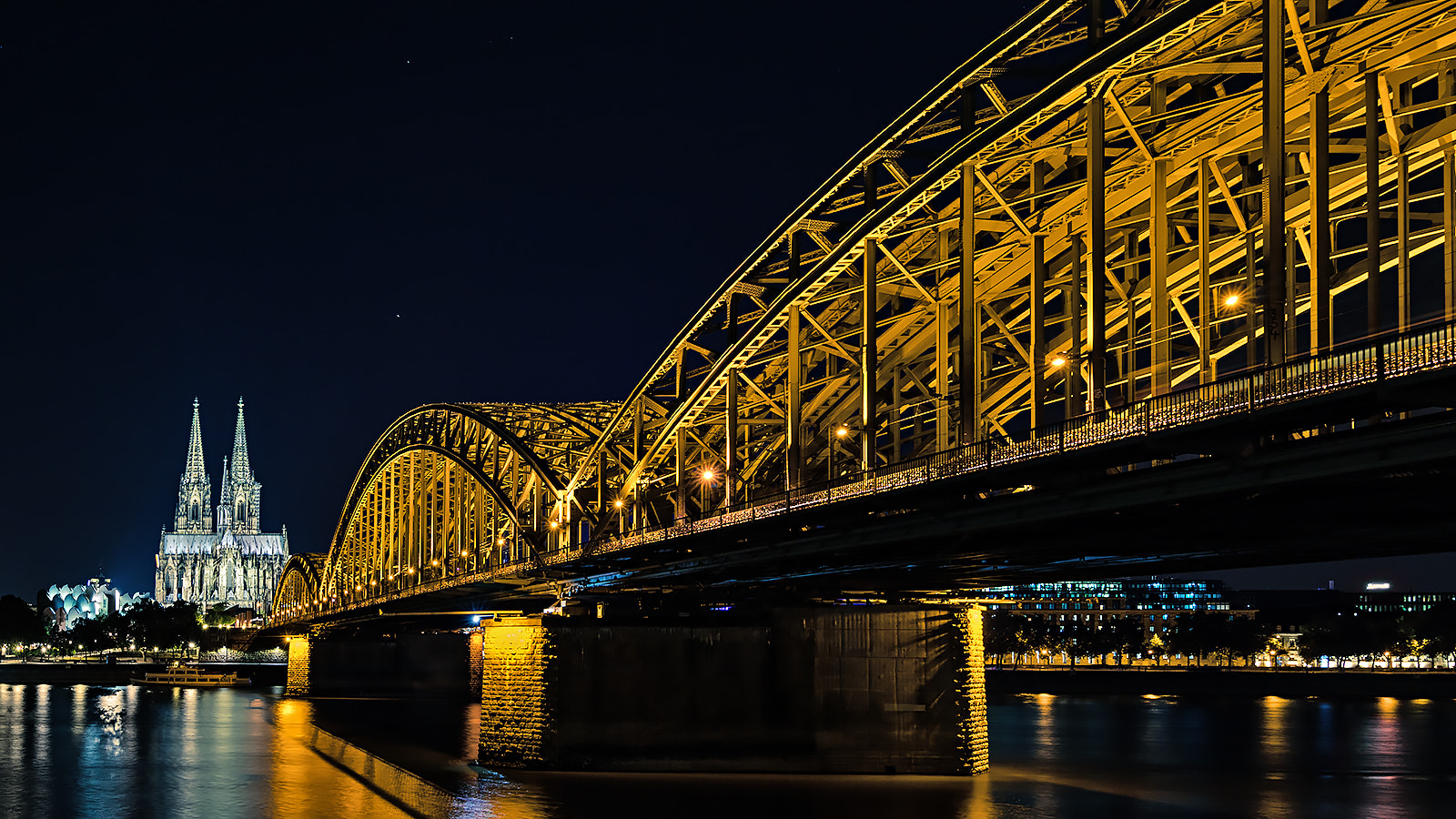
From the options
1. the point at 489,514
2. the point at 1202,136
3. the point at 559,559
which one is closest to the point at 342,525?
the point at 489,514

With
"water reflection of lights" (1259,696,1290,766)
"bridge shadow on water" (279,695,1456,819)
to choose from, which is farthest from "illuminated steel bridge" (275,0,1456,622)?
"water reflection of lights" (1259,696,1290,766)

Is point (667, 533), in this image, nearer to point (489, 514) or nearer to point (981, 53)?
point (981, 53)

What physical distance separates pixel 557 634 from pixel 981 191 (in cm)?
1993

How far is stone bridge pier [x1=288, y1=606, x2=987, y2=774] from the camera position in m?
49.8

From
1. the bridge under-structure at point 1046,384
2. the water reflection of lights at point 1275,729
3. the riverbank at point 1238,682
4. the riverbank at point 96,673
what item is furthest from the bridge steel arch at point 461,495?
the riverbank at point 1238,682

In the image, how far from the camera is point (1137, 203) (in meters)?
41.7

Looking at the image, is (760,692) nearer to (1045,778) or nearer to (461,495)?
(1045,778)


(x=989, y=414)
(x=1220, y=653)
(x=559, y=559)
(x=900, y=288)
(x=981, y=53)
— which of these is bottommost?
(x=1220, y=653)

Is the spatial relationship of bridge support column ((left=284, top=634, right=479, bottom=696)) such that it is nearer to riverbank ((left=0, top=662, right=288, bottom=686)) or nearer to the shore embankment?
riverbank ((left=0, top=662, right=288, bottom=686))

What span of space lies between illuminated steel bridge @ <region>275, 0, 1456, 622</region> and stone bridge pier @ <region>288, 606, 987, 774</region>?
2.42m

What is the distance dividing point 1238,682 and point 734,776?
88712mm

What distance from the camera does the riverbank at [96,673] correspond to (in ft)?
552

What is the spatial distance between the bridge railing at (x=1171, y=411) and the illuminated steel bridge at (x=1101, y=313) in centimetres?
8

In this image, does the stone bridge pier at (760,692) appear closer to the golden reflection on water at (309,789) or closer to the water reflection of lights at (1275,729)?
the golden reflection on water at (309,789)
